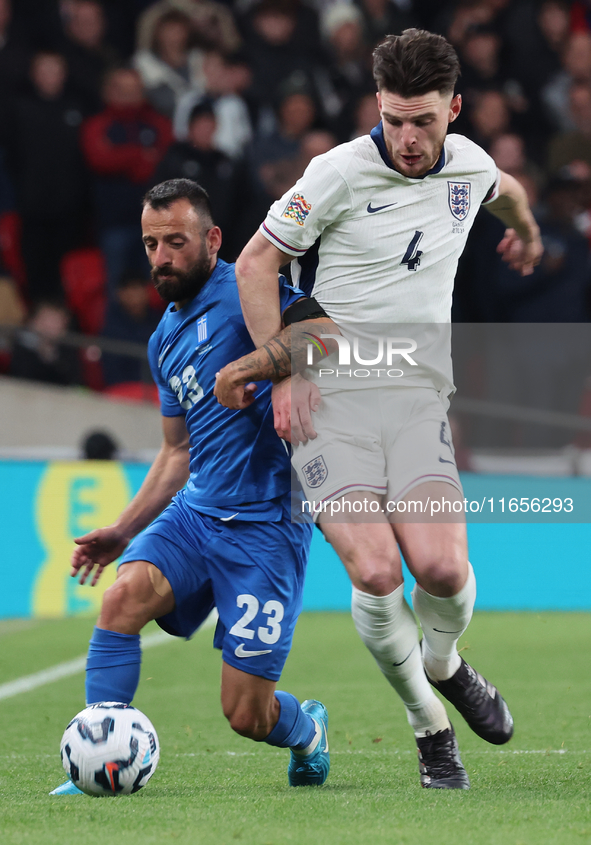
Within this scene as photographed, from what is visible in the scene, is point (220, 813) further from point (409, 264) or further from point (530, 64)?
point (530, 64)

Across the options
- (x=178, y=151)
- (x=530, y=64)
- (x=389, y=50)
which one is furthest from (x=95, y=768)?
(x=530, y=64)

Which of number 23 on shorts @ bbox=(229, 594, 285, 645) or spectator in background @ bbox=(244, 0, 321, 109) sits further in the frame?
spectator in background @ bbox=(244, 0, 321, 109)

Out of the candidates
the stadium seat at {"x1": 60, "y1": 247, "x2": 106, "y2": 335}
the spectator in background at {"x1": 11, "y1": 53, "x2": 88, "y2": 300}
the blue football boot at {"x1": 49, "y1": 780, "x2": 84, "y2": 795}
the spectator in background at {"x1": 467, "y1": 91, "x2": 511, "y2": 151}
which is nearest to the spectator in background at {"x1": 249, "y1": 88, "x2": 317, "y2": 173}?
the spectator in background at {"x1": 467, "y1": 91, "x2": 511, "y2": 151}

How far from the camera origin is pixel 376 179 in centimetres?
395

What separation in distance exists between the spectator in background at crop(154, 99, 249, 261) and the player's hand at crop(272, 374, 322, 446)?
6.37 metres

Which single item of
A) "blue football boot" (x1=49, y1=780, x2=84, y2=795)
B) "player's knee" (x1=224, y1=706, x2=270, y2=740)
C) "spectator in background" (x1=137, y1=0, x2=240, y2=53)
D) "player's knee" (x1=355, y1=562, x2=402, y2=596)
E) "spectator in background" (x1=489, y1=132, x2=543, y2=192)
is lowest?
"blue football boot" (x1=49, y1=780, x2=84, y2=795)

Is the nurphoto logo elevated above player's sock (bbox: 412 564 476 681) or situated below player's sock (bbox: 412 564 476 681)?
above

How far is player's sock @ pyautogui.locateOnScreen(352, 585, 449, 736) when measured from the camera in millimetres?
3842

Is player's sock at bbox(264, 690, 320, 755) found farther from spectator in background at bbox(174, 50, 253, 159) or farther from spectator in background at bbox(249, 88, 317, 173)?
spectator in background at bbox(174, 50, 253, 159)

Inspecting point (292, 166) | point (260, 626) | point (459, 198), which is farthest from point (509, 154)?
point (260, 626)

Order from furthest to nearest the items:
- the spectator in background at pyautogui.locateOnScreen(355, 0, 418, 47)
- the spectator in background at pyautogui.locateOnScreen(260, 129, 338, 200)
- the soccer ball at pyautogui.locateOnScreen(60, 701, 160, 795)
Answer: the spectator in background at pyautogui.locateOnScreen(355, 0, 418, 47), the spectator in background at pyautogui.locateOnScreen(260, 129, 338, 200), the soccer ball at pyautogui.locateOnScreen(60, 701, 160, 795)

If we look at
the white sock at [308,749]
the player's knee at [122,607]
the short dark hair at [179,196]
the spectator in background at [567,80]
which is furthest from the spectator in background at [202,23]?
the white sock at [308,749]

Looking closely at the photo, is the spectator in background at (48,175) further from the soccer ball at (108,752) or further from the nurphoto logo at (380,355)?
the soccer ball at (108,752)

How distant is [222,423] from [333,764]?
144 cm
